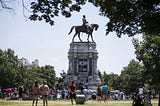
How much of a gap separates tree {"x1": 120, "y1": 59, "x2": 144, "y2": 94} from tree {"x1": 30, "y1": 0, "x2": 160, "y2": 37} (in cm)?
11596

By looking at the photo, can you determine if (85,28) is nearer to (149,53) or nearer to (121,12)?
(149,53)

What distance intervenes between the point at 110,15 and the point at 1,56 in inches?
3948

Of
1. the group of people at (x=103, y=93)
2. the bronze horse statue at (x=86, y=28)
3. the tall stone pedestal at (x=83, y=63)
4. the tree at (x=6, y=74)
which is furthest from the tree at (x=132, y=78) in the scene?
the group of people at (x=103, y=93)

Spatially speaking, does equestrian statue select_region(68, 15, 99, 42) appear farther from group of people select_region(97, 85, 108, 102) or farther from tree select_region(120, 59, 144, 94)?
tree select_region(120, 59, 144, 94)

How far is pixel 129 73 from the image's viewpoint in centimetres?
14650

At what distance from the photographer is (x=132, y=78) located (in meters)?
142

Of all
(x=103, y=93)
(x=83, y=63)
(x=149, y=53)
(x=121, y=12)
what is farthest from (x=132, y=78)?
(x=121, y=12)

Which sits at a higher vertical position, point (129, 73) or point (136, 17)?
point (129, 73)

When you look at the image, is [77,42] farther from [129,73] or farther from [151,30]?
[129,73]

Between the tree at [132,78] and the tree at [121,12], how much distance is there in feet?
380

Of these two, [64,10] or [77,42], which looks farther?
[77,42]

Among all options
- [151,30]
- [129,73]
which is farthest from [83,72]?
[129,73]

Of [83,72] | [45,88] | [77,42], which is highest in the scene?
[77,42]

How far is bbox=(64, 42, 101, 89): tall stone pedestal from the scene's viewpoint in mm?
73062
